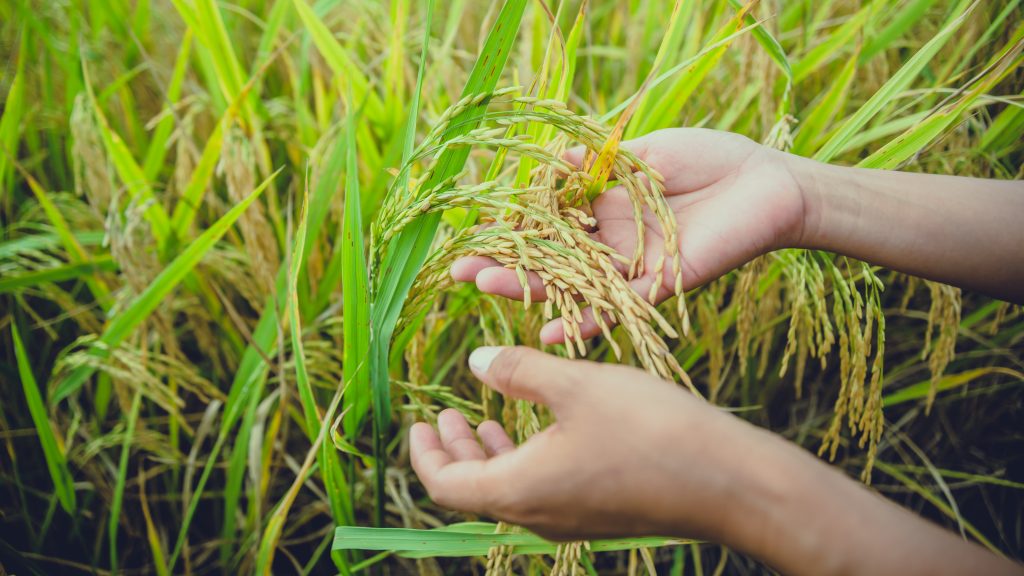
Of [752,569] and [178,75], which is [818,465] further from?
[178,75]

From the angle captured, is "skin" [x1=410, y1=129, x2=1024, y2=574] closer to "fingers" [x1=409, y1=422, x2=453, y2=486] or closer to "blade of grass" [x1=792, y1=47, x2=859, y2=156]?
"fingers" [x1=409, y1=422, x2=453, y2=486]

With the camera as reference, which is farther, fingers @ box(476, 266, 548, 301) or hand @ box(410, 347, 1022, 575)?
fingers @ box(476, 266, 548, 301)

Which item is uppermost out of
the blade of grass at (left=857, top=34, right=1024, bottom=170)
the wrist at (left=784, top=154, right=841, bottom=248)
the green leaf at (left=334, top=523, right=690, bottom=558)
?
the blade of grass at (left=857, top=34, right=1024, bottom=170)

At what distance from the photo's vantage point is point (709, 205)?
45.1 inches

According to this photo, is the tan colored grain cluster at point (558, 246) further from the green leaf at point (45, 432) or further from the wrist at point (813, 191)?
the green leaf at point (45, 432)

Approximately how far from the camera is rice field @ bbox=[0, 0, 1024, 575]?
947mm

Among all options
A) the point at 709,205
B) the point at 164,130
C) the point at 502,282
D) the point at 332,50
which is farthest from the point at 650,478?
the point at 164,130

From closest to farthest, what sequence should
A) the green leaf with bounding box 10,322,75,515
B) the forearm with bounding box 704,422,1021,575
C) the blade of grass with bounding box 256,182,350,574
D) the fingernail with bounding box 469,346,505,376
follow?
the forearm with bounding box 704,422,1021,575 → the fingernail with bounding box 469,346,505,376 → the blade of grass with bounding box 256,182,350,574 → the green leaf with bounding box 10,322,75,515

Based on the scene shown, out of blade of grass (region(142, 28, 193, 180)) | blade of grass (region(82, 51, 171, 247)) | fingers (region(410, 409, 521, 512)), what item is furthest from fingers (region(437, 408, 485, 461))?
blade of grass (region(142, 28, 193, 180))

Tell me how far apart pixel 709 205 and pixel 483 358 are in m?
0.59

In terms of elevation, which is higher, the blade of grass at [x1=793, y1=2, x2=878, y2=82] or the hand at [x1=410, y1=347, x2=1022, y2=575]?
the blade of grass at [x1=793, y1=2, x2=878, y2=82]

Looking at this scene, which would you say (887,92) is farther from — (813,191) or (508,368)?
(508,368)

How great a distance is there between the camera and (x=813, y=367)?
188 centimetres

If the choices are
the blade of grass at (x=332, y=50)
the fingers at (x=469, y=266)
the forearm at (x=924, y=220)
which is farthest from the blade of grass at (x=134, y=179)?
the forearm at (x=924, y=220)
